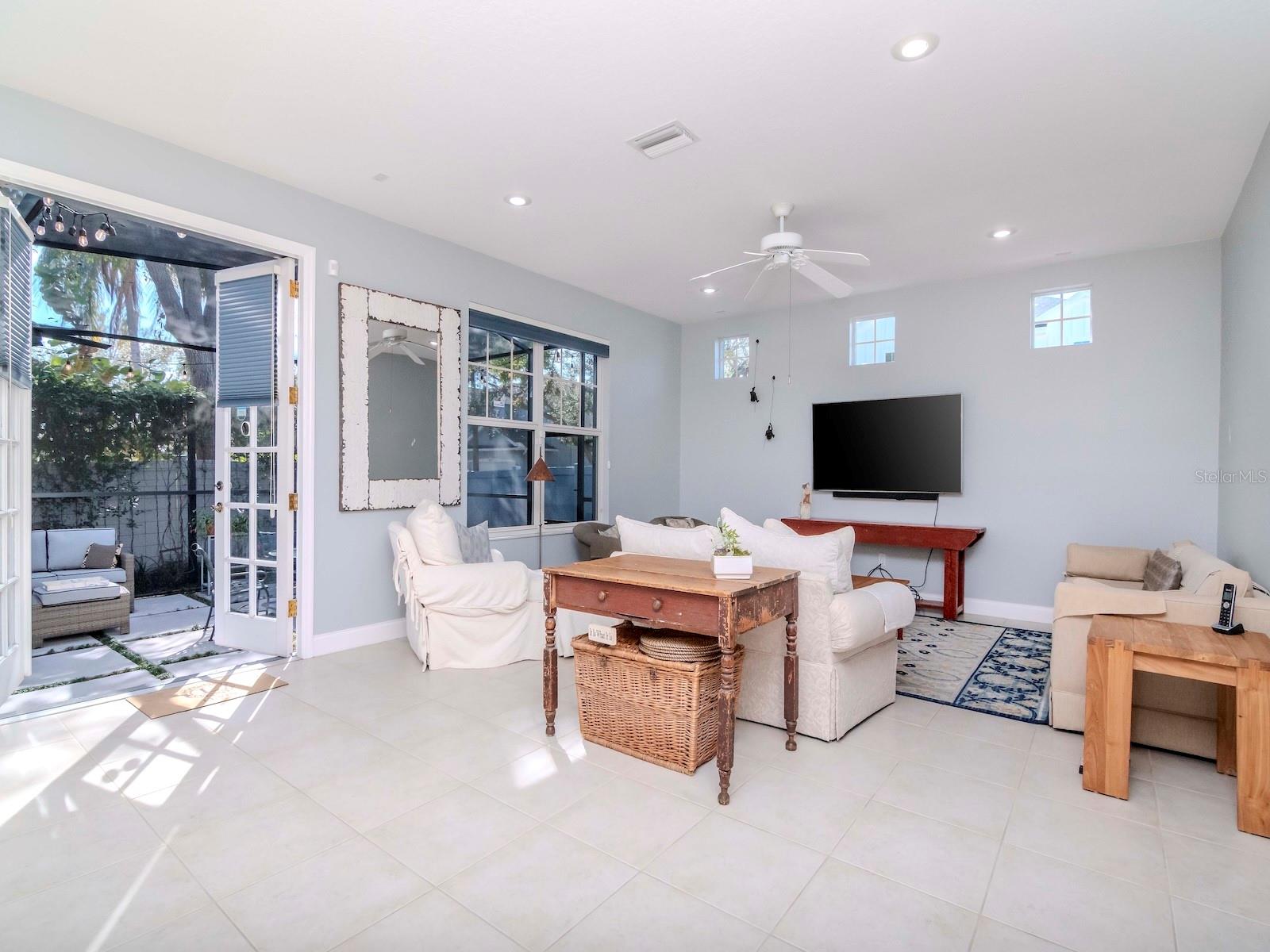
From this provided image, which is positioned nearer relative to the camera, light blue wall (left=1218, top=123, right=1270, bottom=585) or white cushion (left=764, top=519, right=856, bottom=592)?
white cushion (left=764, top=519, right=856, bottom=592)

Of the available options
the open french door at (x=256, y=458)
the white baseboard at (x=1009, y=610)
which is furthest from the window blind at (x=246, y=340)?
the white baseboard at (x=1009, y=610)

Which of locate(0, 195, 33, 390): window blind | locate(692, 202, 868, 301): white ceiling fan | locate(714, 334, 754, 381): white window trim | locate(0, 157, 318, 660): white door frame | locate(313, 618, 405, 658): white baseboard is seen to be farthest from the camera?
locate(714, 334, 754, 381): white window trim

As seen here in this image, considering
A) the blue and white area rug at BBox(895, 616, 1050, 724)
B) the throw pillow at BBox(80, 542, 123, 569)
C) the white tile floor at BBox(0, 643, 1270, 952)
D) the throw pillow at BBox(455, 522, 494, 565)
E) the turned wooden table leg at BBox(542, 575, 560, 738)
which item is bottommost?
the blue and white area rug at BBox(895, 616, 1050, 724)

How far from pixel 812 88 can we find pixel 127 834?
371cm

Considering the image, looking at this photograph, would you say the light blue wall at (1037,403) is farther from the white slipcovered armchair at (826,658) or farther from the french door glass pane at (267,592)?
the french door glass pane at (267,592)

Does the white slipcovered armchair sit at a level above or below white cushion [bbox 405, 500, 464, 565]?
below

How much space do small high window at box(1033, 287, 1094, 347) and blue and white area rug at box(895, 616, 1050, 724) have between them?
2284 millimetres

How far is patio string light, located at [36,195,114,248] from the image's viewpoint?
362cm

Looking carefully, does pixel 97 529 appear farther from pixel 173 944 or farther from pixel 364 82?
pixel 173 944

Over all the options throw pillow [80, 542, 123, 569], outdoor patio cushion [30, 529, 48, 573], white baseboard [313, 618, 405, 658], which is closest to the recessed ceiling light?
white baseboard [313, 618, 405, 658]

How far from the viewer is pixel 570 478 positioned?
19.9 ft

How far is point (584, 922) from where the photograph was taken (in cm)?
164

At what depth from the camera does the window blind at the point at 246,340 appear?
4.03 metres

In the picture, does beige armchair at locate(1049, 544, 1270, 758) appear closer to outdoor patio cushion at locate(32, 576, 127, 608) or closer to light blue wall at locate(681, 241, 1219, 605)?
light blue wall at locate(681, 241, 1219, 605)
